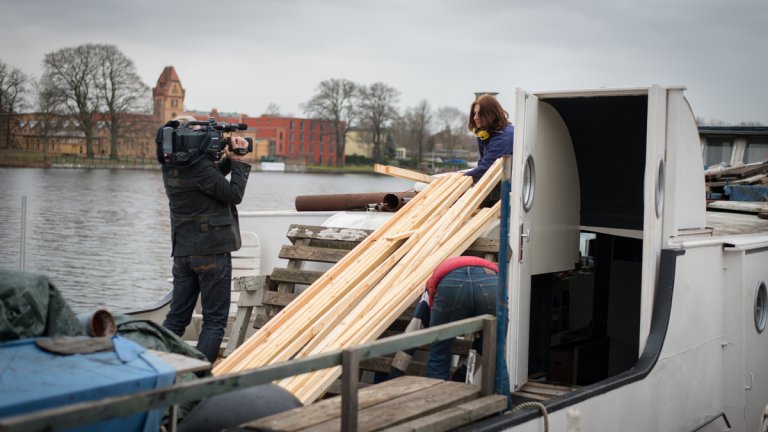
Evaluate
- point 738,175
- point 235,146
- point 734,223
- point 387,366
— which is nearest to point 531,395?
point 387,366

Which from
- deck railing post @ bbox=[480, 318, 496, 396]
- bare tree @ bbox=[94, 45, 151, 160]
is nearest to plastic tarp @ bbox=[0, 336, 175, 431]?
deck railing post @ bbox=[480, 318, 496, 396]

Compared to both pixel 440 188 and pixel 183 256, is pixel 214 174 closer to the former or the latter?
pixel 183 256

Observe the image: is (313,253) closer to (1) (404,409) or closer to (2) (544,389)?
(2) (544,389)

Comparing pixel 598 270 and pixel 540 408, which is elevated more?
pixel 598 270

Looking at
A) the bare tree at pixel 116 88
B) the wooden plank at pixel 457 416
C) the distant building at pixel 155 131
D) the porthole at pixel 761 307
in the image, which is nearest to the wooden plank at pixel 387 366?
the wooden plank at pixel 457 416

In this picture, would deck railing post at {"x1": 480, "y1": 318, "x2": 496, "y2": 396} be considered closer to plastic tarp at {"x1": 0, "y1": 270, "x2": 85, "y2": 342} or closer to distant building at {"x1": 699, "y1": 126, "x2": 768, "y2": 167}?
plastic tarp at {"x1": 0, "y1": 270, "x2": 85, "y2": 342}

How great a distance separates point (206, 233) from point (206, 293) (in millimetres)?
454

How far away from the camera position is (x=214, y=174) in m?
6.79

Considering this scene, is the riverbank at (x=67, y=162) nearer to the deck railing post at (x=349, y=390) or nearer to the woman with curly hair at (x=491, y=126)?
the woman with curly hair at (x=491, y=126)

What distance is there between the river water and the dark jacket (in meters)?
5.55

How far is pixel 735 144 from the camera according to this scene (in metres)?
14.5

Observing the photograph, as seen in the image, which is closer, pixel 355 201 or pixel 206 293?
pixel 206 293

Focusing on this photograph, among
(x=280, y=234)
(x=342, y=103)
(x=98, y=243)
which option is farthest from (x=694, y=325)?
(x=342, y=103)

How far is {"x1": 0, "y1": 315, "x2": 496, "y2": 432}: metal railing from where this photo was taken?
2.71 metres
